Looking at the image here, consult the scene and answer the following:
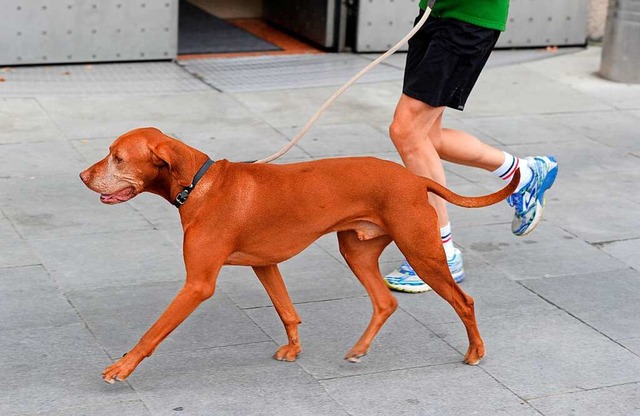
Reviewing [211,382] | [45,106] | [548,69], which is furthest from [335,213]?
[548,69]

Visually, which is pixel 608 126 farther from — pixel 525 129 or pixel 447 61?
pixel 447 61

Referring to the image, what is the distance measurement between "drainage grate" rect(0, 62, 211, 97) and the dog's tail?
477 centimetres

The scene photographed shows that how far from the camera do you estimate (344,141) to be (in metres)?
7.76

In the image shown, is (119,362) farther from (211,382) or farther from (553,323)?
(553,323)

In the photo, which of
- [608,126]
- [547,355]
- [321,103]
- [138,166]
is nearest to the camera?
[138,166]

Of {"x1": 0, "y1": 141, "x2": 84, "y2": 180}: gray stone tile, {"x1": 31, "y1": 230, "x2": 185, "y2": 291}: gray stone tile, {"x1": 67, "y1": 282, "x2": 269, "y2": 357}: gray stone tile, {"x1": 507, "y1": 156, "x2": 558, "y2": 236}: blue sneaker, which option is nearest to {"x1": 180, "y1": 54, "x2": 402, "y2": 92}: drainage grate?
{"x1": 0, "y1": 141, "x2": 84, "y2": 180}: gray stone tile

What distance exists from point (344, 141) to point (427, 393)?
3.61 m

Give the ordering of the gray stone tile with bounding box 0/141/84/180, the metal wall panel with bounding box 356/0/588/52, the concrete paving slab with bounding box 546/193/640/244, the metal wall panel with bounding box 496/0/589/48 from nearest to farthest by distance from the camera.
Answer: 1. the concrete paving slab with bounding box 546/193/640/244
2. the gray stone tile with bounding box 0/141/84/180
3. the metal wall panel with bounding box 356/0/588/52
4. the metal wall panel with bounding box 496/0/589/48

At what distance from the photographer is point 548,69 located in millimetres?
10031

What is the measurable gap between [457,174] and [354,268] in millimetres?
2711

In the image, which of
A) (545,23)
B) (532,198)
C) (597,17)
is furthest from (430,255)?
(597,17)

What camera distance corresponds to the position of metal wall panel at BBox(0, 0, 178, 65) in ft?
30.3

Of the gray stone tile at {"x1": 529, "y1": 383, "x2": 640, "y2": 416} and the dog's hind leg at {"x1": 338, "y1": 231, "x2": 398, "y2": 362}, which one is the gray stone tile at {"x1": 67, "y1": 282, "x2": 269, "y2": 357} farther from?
the gray stone tile at {"x1": 529, "y1": 383, "x2": 640, "y2": 416}

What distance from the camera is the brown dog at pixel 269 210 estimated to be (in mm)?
4105
